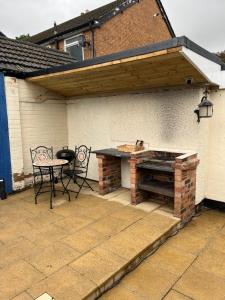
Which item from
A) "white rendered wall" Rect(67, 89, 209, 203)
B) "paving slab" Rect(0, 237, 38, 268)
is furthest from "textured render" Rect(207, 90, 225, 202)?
"paving slab" Rect(0, 237, 38, 268)

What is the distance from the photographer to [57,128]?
20.4 feet

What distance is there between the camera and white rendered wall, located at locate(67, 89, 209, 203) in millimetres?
4219

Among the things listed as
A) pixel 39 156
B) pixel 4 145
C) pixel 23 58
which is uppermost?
pixel 23 58

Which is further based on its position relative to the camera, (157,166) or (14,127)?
(14,127)

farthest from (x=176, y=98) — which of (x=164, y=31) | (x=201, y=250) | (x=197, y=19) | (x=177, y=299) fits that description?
(x=164, y=31)

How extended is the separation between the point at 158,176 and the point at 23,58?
166 inches

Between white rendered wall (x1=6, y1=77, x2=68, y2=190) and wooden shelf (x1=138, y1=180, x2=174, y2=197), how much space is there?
9.31ft

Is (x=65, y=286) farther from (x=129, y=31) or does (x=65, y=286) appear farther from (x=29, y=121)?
(x=129, y=31)

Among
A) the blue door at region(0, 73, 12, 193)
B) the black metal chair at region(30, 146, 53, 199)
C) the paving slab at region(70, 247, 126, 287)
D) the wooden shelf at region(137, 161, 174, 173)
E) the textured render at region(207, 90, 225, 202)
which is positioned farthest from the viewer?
the black metal chair at region(30, 146, 53, 199)

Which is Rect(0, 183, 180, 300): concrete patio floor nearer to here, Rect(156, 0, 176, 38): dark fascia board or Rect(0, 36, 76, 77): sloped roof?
Rect(0, 36, 76, 77): sloped roof

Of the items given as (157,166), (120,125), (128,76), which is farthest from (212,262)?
(120,125)

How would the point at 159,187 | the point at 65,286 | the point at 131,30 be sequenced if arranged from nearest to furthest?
the point at 65,286 < the point at 159,187 < the point at 131,30

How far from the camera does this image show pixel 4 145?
4980 mm

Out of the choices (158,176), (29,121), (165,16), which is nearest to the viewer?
(158,176)
